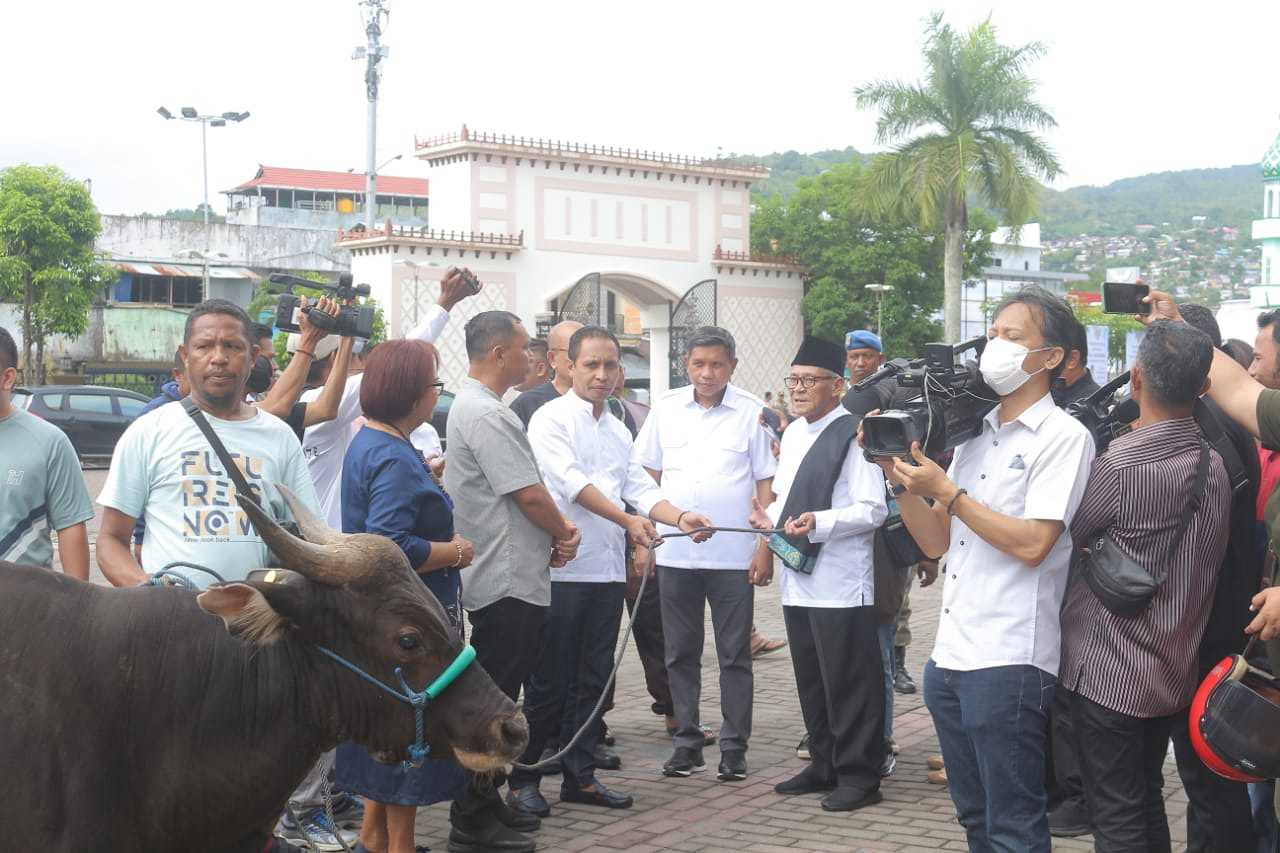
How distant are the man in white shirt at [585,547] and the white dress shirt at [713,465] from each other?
0.71 feet

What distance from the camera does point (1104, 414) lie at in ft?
21.0

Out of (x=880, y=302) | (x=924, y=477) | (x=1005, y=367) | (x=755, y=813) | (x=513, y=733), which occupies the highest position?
(x=880, y=302)

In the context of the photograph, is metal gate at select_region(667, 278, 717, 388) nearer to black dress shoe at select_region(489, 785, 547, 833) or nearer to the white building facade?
the white building facade

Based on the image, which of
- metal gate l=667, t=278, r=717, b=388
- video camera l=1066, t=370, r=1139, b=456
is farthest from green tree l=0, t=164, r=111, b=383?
video camera l=1066, t=370, r=1139, b=456

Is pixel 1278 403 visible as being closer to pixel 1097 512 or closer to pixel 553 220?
pixel 1097 512

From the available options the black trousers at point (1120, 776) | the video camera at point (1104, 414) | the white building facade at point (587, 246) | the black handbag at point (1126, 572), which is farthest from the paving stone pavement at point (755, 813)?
the white building facade at point (587, 246)

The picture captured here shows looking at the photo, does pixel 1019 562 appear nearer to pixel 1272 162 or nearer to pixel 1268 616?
pixel 1268 616

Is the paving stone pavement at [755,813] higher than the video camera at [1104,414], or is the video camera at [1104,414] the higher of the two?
the video camera at [1104,414]

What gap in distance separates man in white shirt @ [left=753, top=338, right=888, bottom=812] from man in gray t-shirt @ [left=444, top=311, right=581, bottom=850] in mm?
1327

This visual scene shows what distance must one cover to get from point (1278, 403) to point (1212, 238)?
199328 millimetres

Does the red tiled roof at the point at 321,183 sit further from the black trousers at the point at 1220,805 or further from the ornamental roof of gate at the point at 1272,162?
the black trousers at the point at 1220,805

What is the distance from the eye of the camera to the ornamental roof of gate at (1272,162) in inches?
1997

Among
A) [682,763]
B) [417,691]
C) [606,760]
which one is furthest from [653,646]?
[417,691]

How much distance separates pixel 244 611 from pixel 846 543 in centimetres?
392
